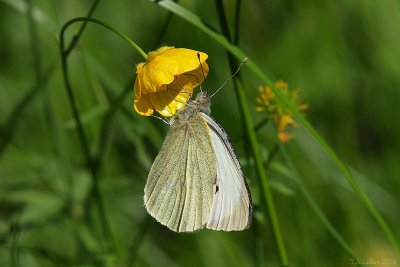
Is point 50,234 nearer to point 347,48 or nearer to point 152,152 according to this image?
point 152,152

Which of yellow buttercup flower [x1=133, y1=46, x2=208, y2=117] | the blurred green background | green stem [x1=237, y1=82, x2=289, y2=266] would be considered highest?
the blurred green background

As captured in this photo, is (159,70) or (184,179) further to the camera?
(184,179)

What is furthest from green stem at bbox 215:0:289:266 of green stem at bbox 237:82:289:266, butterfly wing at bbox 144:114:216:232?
butterfly wing at bbox 144:114:216:232

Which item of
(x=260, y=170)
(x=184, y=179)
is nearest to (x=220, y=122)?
(x=184, y=179)

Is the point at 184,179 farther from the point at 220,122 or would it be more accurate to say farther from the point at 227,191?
the point at 220,122

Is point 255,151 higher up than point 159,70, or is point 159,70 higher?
point 159,70

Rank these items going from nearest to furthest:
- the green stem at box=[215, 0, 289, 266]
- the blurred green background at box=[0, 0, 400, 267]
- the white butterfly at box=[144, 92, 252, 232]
Answer: 1. the green stem at box=[215, 0, 289, 266]
2. the white butterfly at box=[144, 92, 252, 232]
3. the blurred green background at box=[0, 0, 400, 267]

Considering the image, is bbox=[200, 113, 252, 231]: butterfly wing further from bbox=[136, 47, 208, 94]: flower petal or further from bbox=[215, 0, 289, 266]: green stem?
bbox=[136, 47, 208, 94]: flower petal
